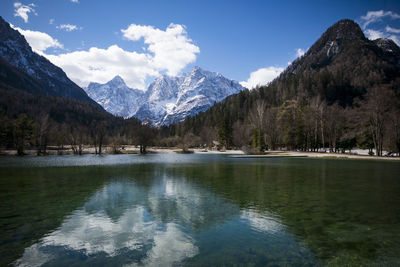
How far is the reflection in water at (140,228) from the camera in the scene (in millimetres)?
7508

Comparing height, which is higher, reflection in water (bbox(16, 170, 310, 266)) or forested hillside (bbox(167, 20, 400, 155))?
forested hillside (bbox(167, 20, 400, 155))

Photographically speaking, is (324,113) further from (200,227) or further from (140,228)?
(140,228)

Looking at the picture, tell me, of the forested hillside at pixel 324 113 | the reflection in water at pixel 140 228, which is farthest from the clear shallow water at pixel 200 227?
the forested hillside at pixel 324 113

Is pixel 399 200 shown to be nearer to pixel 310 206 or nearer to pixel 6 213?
pixel 310 206

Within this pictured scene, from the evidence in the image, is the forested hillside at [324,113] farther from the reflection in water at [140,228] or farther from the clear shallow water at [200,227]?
the reflection in water at [140,228]

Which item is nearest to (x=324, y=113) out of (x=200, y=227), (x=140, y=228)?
(x=200, y=227)

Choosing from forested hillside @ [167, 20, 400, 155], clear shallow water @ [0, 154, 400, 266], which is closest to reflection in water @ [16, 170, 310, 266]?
clear shallow water @ [0, 154, 400, 266]

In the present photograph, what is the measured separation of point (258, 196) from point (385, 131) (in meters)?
56.7

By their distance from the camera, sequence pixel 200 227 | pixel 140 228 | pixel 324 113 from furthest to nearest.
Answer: pixel 324 113
pixel 200 227
pixel 140 228

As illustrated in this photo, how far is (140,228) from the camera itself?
10219 mm

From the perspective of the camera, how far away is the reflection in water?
24.6 feet

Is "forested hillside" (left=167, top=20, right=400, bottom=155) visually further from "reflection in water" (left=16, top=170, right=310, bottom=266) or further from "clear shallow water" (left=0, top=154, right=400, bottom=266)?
"reflection in water" (left=16, top=170, right=310, bottom=266)

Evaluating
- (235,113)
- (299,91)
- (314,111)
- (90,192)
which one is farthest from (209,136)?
(90,192)

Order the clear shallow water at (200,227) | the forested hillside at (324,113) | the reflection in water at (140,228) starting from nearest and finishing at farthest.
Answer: the clear shallow water at (200,227) → the reflection in water at (140,228) → the forested hillside at (324,113)
